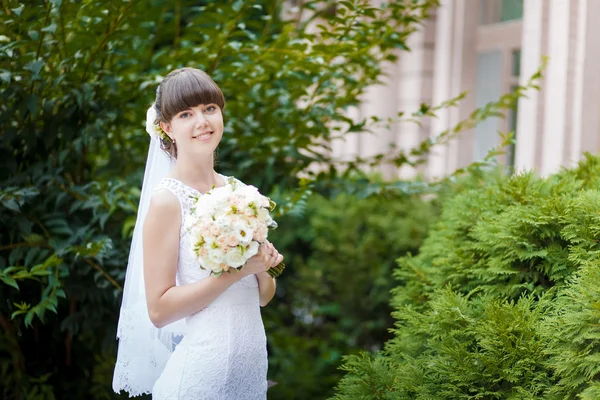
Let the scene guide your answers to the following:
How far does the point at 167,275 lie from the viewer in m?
2.28

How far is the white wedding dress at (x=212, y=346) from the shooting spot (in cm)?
230

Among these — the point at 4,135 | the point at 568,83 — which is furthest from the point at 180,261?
the point at 568,83

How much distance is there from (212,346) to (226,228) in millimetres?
431

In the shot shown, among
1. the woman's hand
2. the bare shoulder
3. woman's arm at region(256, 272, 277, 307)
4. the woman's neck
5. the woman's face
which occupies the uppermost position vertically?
the woman's face

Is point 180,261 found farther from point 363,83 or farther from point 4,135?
point 363,83

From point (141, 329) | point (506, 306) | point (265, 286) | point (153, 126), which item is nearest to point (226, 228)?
point (265, 286)

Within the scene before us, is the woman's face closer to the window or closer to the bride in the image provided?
the bride

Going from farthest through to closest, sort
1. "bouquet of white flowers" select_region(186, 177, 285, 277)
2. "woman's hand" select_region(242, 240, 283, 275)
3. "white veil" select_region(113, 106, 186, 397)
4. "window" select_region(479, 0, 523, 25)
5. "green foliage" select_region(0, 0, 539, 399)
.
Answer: "window" select_region(479, 0, 523, 25) < "green foliage" select_region(0, 0, 539, 399) < "white veil" select_region(113, 106, 186, 397) < "woman's hand" select_region(242, 240, 283, 275) < "bouquet of white flowers" select_region(186, 177, 285, 277)

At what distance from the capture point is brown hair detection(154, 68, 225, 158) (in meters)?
2.34

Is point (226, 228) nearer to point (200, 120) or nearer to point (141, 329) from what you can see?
point (200, 120)

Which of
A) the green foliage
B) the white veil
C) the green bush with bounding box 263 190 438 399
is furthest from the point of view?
the green bush with bounding box 263 190 438 399

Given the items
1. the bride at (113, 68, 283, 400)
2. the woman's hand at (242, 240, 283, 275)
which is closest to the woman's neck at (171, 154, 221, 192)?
the bride at (113, 68, 283, 400)

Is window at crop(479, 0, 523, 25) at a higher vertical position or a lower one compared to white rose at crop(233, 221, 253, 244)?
higher

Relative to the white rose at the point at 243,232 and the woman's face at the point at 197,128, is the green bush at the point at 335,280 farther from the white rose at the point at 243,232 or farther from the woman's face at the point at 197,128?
the white rose at the point at 243,232
